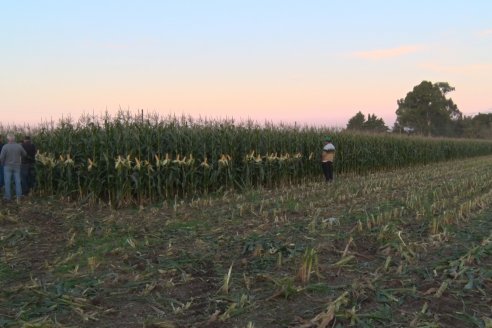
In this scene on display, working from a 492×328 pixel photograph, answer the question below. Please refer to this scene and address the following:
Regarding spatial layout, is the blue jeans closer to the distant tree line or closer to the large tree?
the distant tree line

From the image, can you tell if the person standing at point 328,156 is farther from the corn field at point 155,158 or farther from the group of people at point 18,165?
the group of people at point 18,165

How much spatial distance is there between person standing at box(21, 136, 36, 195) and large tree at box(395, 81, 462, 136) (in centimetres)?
7123

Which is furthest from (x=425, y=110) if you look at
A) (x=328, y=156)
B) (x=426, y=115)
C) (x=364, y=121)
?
(x=328, y=156)

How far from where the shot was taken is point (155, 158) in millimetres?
11055

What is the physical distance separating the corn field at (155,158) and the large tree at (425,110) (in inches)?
2616

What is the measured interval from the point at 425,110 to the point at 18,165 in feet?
247

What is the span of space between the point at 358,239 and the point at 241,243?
1.59 meters

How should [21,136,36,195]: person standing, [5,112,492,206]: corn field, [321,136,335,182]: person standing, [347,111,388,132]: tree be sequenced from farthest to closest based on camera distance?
1. [347,111,388,132]: tree
2. [321,136,335,182]: person standing
3. [21,136,36,195]: person standing
4. [5,112,492,206]: corn field

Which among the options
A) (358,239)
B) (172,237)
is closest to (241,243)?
(172,237)

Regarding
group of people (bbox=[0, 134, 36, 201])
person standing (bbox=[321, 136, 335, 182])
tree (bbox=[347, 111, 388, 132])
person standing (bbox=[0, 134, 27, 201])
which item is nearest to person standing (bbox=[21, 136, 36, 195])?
group of people (bbox=[0, 134, 36, 201])

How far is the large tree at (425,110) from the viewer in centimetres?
7544

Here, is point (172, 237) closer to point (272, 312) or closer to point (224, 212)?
point (224, 212)

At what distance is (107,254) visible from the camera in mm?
5691

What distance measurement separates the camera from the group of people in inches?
427
